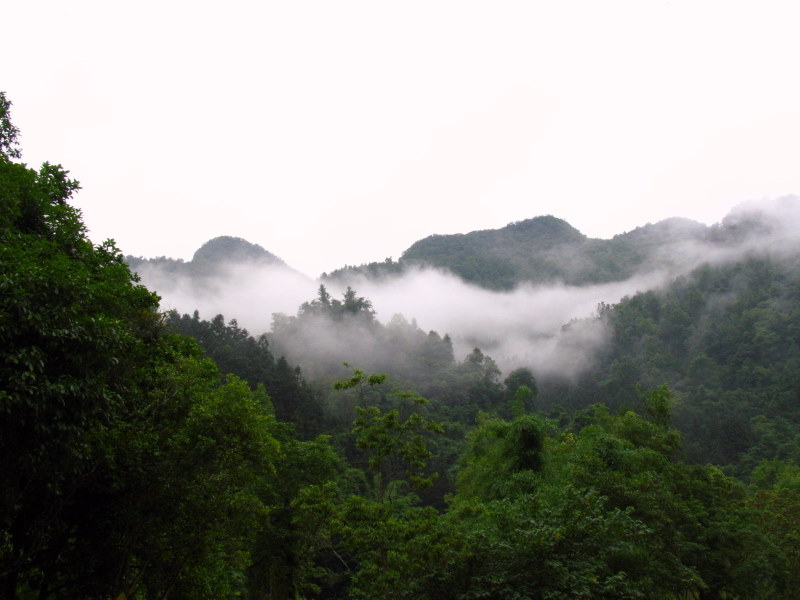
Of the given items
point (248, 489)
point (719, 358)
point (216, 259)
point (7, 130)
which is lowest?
point (719, 358)

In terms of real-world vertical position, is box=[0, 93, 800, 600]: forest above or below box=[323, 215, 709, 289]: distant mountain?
below

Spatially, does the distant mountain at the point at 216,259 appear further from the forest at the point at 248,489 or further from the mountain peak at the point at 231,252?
the forest at the point at 248,489

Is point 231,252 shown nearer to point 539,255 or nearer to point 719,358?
point 539,255

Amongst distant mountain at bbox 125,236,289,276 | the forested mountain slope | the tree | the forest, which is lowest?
the forested mountain slope

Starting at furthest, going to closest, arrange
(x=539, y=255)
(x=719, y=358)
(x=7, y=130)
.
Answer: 1. (x=539, y=255)
2. (x=719, y=358)
3. (x=7, y=130)

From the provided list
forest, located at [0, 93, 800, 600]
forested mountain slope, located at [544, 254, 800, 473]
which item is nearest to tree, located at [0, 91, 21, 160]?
forest, located at [0, 93, 800, 600]

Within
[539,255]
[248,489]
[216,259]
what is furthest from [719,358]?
[216,259]

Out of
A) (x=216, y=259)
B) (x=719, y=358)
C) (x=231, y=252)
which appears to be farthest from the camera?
(x=231, y=252)

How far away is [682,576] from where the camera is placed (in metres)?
13.3

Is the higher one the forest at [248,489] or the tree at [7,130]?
the tree at [7,130]

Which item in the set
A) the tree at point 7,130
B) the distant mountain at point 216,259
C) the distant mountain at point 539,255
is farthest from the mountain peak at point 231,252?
the tree at point 7,130

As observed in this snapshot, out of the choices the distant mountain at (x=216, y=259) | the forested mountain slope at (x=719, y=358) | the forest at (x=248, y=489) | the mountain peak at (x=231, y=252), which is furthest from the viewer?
the mountain peak at (x=231, y=252)

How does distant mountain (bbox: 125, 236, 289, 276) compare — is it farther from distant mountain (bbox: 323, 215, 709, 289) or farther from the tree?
the tree

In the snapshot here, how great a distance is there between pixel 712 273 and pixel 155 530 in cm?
10073
